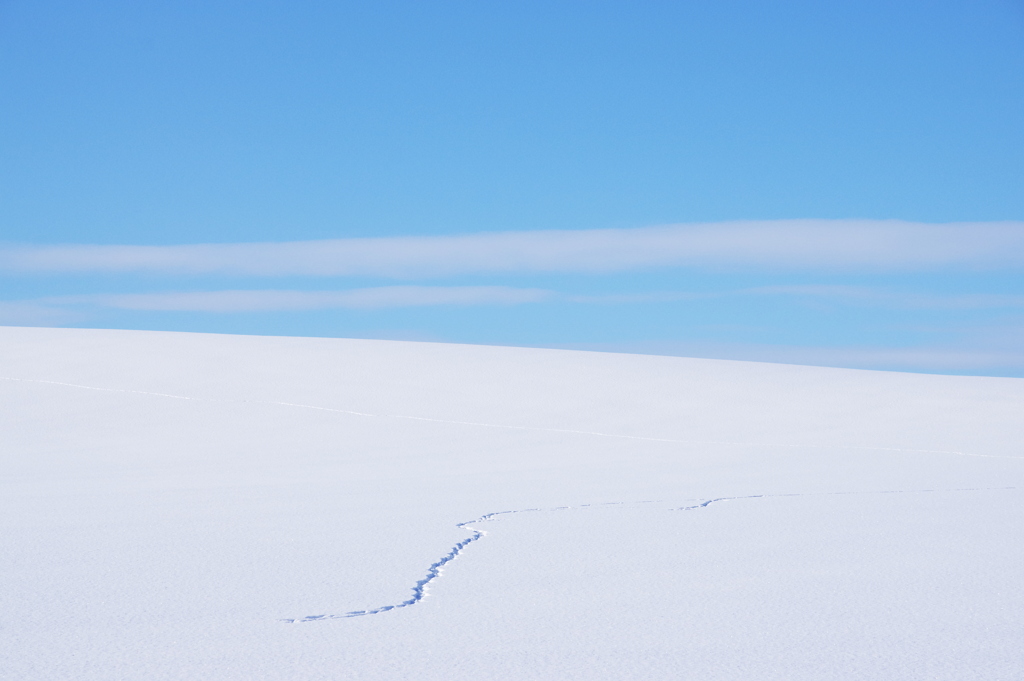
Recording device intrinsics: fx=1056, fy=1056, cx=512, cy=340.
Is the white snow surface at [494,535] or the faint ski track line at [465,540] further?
the faint ski track line at [465,540]

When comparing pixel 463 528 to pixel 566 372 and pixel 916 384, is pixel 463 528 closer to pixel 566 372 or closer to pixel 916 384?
pixel 566 372

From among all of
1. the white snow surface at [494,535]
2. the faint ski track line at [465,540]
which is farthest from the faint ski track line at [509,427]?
the faint ski track line at [465,540]

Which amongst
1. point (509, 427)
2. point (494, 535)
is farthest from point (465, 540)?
point (509, 427)

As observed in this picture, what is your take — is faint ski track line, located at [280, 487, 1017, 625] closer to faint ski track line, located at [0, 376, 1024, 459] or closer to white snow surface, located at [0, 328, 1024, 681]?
white snow surface, located at [0, 328, 1024, 681]

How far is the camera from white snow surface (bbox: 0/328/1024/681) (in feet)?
7.58

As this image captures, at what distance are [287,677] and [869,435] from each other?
22.6 ft

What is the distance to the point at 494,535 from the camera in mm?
3711

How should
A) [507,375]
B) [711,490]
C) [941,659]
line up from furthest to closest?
[507,375] → [711,490] → [941,659]

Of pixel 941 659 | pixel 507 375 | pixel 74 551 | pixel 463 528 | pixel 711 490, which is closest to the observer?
pixel 941 659

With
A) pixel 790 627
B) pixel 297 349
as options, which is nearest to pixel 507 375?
pixel 297 349

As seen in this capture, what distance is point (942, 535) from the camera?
3877mm

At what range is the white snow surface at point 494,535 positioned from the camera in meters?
2.31

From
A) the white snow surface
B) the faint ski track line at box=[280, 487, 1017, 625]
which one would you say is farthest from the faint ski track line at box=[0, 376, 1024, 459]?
the faint ski track line at box=[280, 487, 1017, 625]

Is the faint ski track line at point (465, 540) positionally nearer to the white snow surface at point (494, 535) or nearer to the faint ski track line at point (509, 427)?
the white snow surface at point (494, 535)
